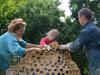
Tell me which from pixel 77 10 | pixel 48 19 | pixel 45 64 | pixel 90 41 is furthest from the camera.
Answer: pixel 48 19

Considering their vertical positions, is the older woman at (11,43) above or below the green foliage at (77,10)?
above

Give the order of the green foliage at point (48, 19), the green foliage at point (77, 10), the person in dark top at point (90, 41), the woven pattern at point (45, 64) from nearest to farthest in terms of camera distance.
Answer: the person in dark top at point (90, 41)
the woven pattern at point (45, 64)
the green foliage at point (77, 10)
the green foliage at point (48, 19)

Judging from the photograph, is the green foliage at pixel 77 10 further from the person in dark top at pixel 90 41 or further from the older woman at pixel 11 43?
the person in dark top at pixel 90 41

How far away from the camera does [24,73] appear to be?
19.9 feet

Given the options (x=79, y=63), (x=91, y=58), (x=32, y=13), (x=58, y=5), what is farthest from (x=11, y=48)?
(x=58, y=5)

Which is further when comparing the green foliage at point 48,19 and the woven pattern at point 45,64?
the green foliage at point 48,19

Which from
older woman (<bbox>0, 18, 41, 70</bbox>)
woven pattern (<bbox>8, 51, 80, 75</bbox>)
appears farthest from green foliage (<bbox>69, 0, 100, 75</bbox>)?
woven pattern (<bbox>8, 51, 80, 75</bbox>)

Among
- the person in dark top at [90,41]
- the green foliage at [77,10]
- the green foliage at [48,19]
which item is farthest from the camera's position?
the green foliage at [48,19]

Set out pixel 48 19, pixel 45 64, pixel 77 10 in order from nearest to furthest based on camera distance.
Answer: pixel 45 64
pixel 77 10
pixel 48 19

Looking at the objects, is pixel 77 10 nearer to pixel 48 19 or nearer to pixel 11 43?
pixel 48 19

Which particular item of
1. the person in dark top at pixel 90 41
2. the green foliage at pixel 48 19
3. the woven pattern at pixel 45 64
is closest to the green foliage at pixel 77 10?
the green foliage at pixel 48 19

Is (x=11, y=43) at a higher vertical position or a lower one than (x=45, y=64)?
higher

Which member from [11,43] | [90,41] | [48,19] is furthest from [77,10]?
[90,41]

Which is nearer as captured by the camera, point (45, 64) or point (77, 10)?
point (45, 64)
